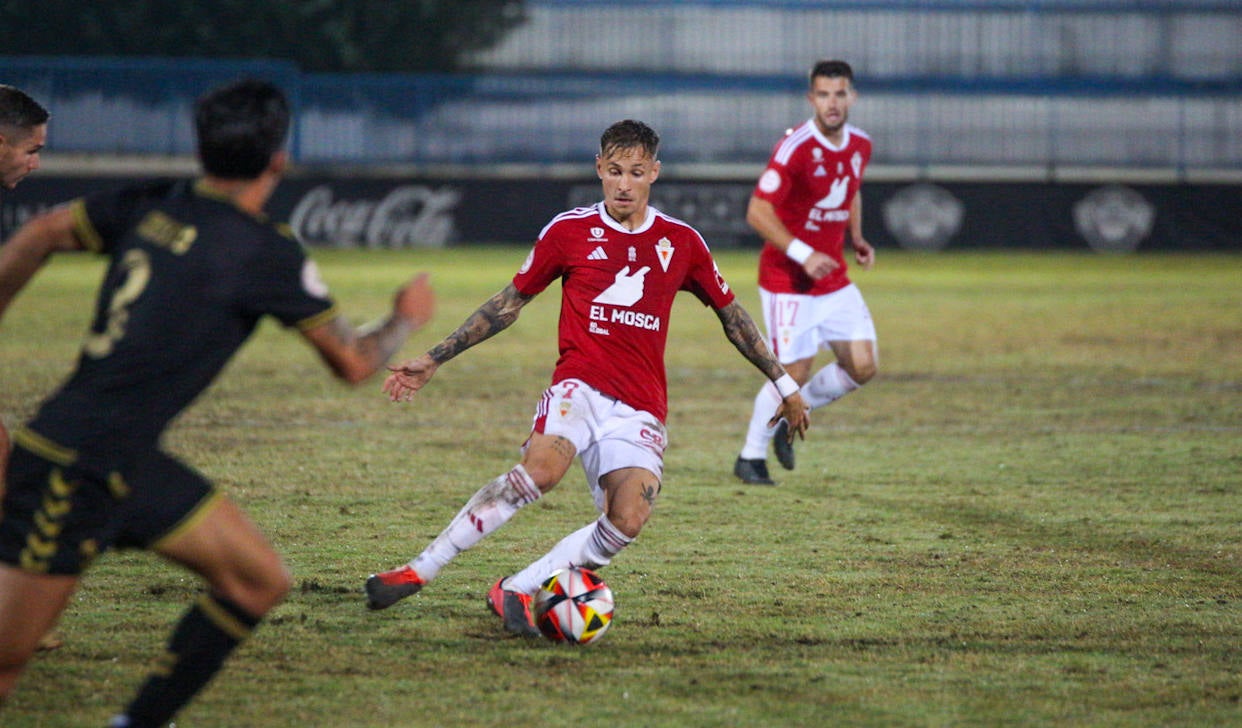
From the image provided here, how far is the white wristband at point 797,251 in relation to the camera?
8086 millimetres

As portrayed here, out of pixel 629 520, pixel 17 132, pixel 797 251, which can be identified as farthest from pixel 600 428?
pixel 797 251

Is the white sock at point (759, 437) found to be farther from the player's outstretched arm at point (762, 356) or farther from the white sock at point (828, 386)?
the player's outstretched arm at point (762, 356)

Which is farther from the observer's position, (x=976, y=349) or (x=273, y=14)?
(x=273, y=14)

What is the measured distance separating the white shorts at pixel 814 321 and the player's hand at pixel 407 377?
3.90m

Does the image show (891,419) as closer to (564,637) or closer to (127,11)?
(564,637)

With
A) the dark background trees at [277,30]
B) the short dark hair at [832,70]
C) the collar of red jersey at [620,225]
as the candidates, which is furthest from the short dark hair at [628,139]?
the dark background trees at [277,30]

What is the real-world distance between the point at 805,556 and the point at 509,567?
51.4 inches

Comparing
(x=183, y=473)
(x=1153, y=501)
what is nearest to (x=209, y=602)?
(x=183, y=473)

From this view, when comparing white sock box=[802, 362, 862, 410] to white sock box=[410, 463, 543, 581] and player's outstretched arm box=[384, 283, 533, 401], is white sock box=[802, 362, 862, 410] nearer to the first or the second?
player's outstretched arm box=[384, 283, 533, 401]

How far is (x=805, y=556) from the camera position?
6.47 m

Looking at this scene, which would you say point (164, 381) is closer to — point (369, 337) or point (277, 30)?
point (369, 337)

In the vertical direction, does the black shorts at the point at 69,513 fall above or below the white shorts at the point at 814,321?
above

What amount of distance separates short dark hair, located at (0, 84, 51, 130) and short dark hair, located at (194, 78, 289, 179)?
1793mm

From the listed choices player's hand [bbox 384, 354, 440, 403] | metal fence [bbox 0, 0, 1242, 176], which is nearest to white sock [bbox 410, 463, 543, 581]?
player's hand [bbox 384, 354, 440, 403]
